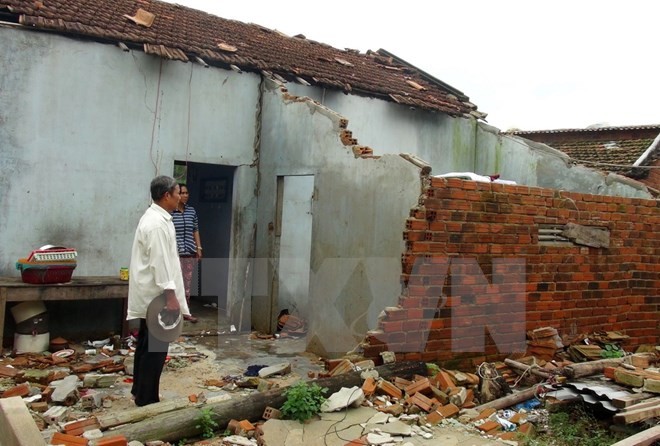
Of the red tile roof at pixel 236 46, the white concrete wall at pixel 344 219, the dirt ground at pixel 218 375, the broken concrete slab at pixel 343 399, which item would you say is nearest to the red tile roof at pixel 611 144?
the red tile roof at pixel 236 46

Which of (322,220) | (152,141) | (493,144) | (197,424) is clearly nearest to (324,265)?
(322,220)

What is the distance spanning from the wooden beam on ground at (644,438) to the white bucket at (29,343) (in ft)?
19.2

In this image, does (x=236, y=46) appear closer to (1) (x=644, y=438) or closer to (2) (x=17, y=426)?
(2) (x=17, y=426)

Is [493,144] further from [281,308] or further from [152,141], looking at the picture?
[152,141]

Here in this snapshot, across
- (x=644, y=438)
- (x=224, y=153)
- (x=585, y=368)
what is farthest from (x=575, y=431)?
(x=224, y=153)

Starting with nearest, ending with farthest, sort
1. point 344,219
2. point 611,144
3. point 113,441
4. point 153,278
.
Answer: point 113,441 → point 153,278 → point 344,219 → point 611,144

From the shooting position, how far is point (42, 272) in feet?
20.7

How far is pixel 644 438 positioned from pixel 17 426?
163 inches

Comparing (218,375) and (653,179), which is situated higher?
(653,179)

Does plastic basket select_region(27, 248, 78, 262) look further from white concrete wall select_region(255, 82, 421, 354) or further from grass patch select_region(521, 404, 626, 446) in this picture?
grass patch select_region(521, 404, 626, 446)

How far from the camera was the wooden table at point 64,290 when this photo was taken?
6094 mm

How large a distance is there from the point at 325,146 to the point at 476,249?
100 inches

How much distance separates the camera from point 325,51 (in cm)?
1159

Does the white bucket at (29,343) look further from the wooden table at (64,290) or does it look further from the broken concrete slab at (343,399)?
the broken concrete slab at (343,399)
